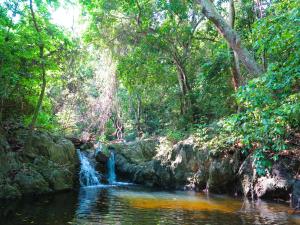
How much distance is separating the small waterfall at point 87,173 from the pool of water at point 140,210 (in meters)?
3.30

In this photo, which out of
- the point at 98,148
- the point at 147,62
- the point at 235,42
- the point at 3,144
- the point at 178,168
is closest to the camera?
the point at 235,42

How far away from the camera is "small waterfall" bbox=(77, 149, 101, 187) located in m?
Result: 17.0

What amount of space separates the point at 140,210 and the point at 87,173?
7724mm

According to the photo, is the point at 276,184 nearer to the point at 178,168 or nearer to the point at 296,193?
the point at 296,193

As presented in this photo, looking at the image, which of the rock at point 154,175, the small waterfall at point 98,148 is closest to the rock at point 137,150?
the small waterfall at point 98,148

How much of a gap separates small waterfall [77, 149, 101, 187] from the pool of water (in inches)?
130

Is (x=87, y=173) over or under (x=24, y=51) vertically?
under

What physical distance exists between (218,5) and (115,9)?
5.25 m

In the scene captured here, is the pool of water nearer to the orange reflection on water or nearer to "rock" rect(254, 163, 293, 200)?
the orange reflection on water

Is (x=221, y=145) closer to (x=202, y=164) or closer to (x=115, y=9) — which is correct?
(x=202, y=164)

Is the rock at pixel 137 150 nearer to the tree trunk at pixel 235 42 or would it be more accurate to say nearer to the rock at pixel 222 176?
the rock at pixel 222 176

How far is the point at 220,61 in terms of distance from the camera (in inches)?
626

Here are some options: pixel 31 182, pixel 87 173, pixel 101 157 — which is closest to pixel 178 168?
pixel 87 173

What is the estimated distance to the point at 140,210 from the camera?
10.4 metres
